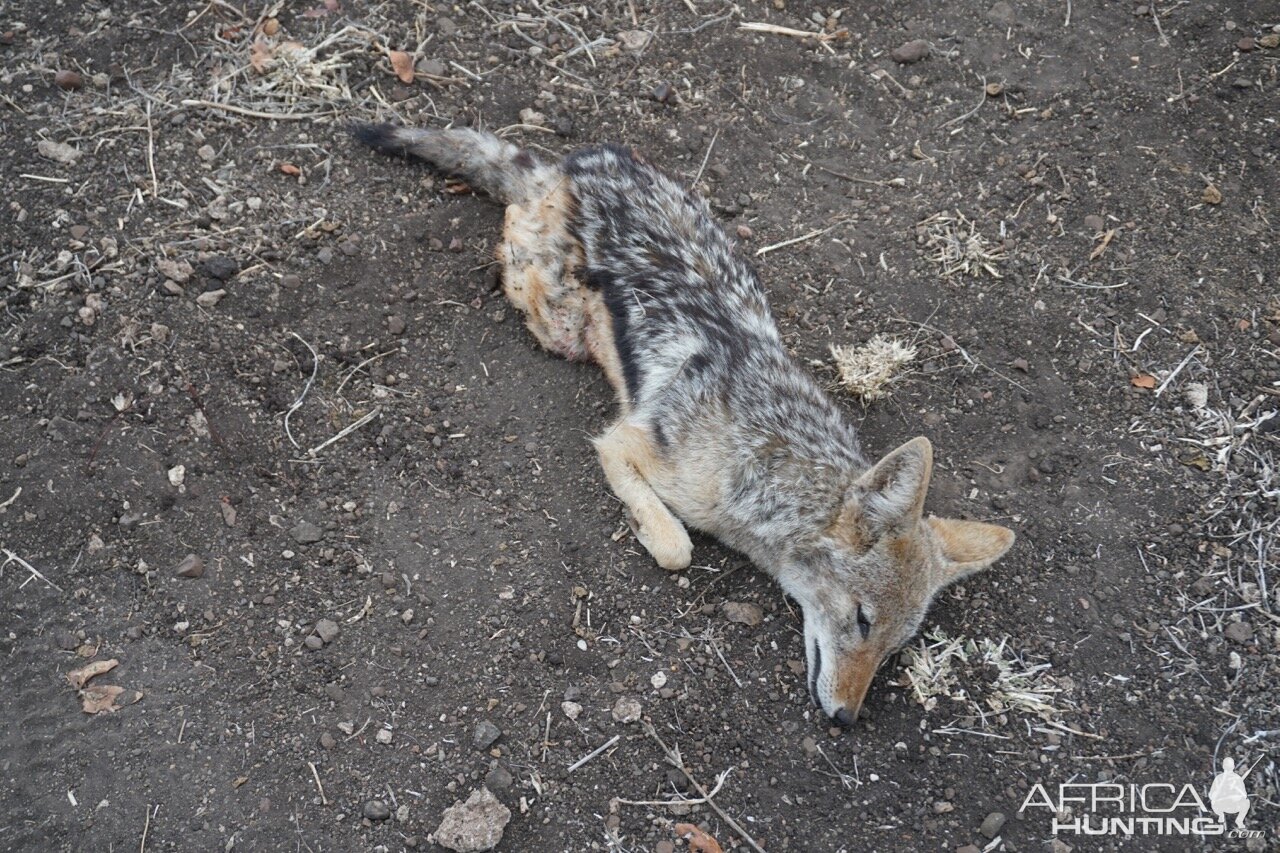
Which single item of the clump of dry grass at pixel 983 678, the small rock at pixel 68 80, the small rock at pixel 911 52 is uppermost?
the small rock at pixel 911 52

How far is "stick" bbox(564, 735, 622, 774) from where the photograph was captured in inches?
180

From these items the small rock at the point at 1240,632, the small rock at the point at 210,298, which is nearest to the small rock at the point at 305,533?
the small rock at the point at 210,298

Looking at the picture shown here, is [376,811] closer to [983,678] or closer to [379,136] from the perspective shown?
[983,678]

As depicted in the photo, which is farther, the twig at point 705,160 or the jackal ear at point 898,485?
the twig at point 705,160

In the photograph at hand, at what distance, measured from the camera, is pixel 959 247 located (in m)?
6.30

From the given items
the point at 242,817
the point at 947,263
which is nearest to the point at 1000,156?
the point at 947,263

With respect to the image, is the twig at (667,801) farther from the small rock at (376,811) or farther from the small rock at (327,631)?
the small rock at (327,631)

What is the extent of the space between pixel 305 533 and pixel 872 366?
134 inches

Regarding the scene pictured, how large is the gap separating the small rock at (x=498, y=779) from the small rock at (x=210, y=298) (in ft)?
10.2

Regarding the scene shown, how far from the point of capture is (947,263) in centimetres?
630

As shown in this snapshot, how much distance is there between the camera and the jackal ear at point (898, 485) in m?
4.39

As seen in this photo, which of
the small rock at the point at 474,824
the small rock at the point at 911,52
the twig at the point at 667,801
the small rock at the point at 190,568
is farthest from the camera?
the small rock at the point at 911,52

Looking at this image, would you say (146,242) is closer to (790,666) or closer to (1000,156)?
(790,666)

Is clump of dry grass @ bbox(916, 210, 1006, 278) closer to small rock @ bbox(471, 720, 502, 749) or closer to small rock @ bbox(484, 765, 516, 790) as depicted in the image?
small rock @ bbox(471, 720, 502, 749)
